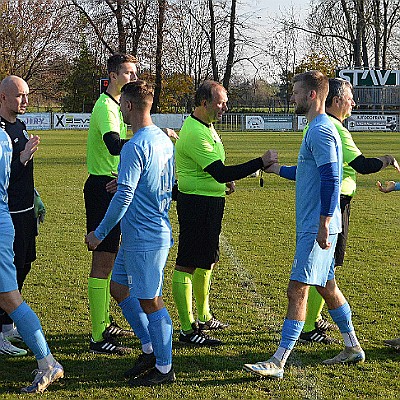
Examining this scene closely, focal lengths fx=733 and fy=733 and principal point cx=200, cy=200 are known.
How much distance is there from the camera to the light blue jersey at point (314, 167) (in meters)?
4.92

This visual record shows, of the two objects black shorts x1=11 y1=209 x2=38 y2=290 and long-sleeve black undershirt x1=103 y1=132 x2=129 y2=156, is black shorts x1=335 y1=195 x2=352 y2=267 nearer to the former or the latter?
long-sleeve black undershirt x1=103 y1=132 x2=129 y2=156

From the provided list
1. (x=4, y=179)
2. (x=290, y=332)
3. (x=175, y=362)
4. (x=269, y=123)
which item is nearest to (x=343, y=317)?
(x=290, y=332)

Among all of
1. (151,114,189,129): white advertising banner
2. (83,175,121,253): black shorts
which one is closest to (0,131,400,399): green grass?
(83,175,121,253): black shorts

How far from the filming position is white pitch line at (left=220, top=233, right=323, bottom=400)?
4977 millimetres

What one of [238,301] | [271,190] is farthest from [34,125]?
[238,301]

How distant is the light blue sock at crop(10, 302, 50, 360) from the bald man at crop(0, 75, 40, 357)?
2.94 feet

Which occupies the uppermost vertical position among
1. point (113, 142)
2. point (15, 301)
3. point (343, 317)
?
point (113, 142)

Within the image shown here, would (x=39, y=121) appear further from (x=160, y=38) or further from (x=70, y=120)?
(x=160, y=38)

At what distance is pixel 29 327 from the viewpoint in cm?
484

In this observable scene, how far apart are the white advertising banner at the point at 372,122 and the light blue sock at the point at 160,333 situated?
41314mm

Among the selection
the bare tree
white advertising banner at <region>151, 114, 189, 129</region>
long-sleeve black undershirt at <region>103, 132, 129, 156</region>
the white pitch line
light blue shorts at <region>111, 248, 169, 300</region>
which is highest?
the bare tree

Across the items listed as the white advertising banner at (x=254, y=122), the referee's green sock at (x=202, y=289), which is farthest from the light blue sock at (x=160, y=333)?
the white advertising banner at (x=254, y=122)

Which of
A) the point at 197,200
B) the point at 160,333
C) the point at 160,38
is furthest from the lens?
the point at 160,38

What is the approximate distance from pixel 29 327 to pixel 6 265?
446 millimetres
